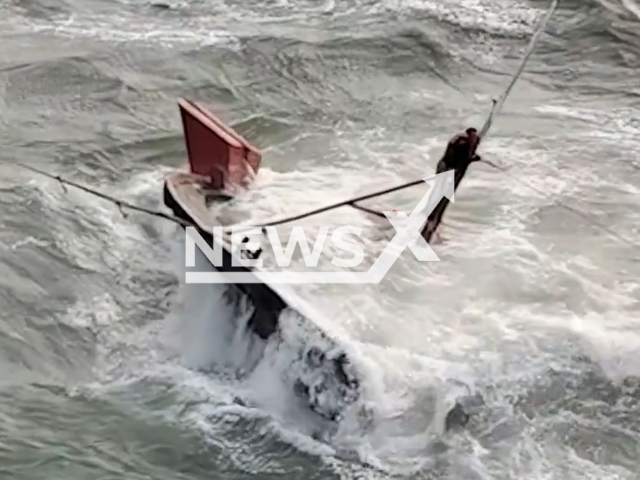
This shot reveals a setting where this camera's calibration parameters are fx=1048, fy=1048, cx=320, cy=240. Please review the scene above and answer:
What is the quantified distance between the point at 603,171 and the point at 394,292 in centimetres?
258

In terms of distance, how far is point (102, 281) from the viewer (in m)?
7.33

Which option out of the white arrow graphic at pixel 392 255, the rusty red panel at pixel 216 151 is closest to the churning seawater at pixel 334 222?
the white arrow graphic at pixel 392 255

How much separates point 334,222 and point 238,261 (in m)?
1.39

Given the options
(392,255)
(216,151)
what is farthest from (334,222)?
(216,151)

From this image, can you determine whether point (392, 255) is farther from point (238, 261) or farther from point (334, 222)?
point (238, 261)

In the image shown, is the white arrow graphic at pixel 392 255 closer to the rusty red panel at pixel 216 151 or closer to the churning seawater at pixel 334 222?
the churning seawater at pixel 334 222

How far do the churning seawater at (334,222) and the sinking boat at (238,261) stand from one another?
125 millimetres

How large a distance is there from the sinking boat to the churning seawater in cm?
13

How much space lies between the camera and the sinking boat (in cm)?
608

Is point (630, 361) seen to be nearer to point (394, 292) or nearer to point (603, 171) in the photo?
point (394, 292)

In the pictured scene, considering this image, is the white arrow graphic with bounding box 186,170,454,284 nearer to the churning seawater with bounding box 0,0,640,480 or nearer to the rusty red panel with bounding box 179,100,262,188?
A: the churning seawater with bounding box 0,0,640,480

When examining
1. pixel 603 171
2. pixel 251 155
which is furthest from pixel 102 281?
pixel 603 171

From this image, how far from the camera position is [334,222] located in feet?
24.7

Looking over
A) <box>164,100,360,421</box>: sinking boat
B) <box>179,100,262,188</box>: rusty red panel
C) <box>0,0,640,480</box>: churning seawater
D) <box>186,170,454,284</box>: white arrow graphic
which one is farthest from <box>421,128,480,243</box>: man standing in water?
<box>179,100,262,188</box>: rusty red panel
